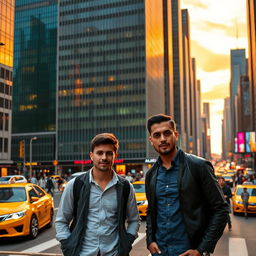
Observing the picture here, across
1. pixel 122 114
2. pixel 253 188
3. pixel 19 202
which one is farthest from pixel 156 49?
pixel 19 202

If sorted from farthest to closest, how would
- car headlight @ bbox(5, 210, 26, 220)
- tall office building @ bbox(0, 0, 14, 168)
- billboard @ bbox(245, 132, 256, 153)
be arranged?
billboard @ bbox(245, 132, 256, 153) → tall office building @ bbox(0, 0, 14, 168) → car headlight @ bbox(5, 210, 26, 220)

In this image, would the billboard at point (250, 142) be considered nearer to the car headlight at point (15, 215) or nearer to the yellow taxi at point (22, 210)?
the yellow taxi at point (22, 210)

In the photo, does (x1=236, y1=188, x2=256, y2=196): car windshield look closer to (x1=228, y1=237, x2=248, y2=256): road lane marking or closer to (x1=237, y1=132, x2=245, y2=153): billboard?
(x1=228, y1=237, x2=248, y2=256): road lane marking

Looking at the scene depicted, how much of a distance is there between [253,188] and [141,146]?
76435 millimetres

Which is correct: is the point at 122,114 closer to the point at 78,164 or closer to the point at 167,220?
the point at 78,164

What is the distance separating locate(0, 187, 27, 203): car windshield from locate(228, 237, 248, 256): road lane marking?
6.05 m

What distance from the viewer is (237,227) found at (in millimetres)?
13250

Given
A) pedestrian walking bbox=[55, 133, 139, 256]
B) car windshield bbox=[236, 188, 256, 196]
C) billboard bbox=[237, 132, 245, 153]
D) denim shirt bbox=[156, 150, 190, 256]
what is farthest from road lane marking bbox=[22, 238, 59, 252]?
billboard bbox=[237, 132, 245, 153]

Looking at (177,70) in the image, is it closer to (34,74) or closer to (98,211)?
(34,74)

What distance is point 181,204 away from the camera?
311cm

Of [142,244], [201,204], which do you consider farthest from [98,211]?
[142,244]

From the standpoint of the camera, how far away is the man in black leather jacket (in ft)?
10.00

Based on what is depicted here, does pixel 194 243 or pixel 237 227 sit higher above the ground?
pixel 194 243

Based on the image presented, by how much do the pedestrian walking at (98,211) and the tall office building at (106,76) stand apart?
89997mm
